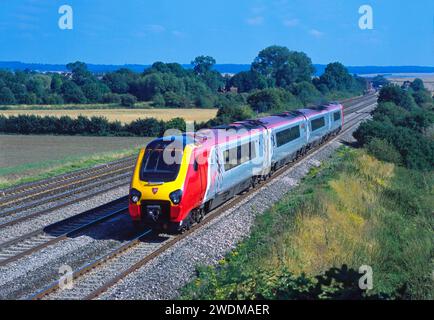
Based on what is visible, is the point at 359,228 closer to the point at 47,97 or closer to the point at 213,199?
the point at 213,199

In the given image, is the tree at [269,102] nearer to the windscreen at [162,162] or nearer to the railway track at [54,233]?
the railway track at [54,233]

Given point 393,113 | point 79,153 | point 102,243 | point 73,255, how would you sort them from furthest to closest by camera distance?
point 393,113 < point 79,153 < point 102,243 < point 73,255

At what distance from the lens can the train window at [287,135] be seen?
1061 inches

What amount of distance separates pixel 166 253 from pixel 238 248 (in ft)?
5.93

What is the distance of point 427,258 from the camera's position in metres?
15.4

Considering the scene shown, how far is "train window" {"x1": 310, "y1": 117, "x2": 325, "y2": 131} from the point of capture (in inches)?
1409

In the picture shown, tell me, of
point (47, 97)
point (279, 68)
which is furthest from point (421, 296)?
point (279, 68)

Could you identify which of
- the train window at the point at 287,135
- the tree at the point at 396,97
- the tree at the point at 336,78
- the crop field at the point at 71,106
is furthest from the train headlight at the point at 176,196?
the tree at the point at 336,78

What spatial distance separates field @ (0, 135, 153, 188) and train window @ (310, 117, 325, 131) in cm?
1213

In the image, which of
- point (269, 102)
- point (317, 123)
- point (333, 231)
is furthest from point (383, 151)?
point (269, 102)

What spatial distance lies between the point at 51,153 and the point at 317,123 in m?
19.9

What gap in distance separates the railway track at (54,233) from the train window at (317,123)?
17.1 metres

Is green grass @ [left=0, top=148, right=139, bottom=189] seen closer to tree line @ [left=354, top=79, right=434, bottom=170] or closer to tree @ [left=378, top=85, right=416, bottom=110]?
tree line @ [left=354, top=79, right=434, bottom=170]

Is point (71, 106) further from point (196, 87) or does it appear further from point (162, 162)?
point (162, 162)
